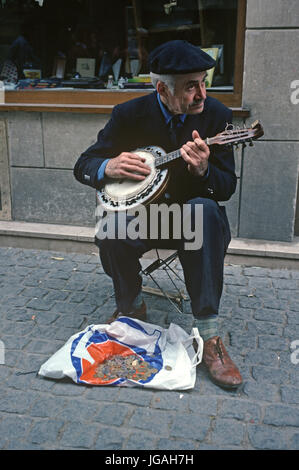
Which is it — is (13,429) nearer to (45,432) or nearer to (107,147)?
(45,432)

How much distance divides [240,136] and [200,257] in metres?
0.66

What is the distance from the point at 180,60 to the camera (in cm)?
264

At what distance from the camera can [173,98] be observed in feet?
9.12

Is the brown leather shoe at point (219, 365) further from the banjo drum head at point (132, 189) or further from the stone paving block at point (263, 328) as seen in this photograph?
the banjo drum head at point (132, 189)

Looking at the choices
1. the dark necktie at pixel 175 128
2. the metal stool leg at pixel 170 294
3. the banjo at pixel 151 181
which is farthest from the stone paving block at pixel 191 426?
the dark necktie at pixel 175 128

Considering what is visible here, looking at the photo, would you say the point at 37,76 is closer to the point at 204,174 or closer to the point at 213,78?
the point at 213,78

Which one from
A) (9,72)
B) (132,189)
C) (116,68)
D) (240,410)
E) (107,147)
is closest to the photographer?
(240,410)

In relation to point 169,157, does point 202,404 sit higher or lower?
lower

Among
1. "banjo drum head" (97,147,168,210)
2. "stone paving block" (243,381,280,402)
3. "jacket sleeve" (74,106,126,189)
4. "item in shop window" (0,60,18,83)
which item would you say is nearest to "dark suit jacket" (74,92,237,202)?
"jacket sleeve" (74,106,126,189)

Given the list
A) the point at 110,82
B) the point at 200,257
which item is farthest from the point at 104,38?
the point at 200,257

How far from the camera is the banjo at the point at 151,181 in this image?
2533mm

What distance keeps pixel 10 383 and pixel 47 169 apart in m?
2.57

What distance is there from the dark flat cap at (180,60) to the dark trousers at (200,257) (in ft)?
2.28
